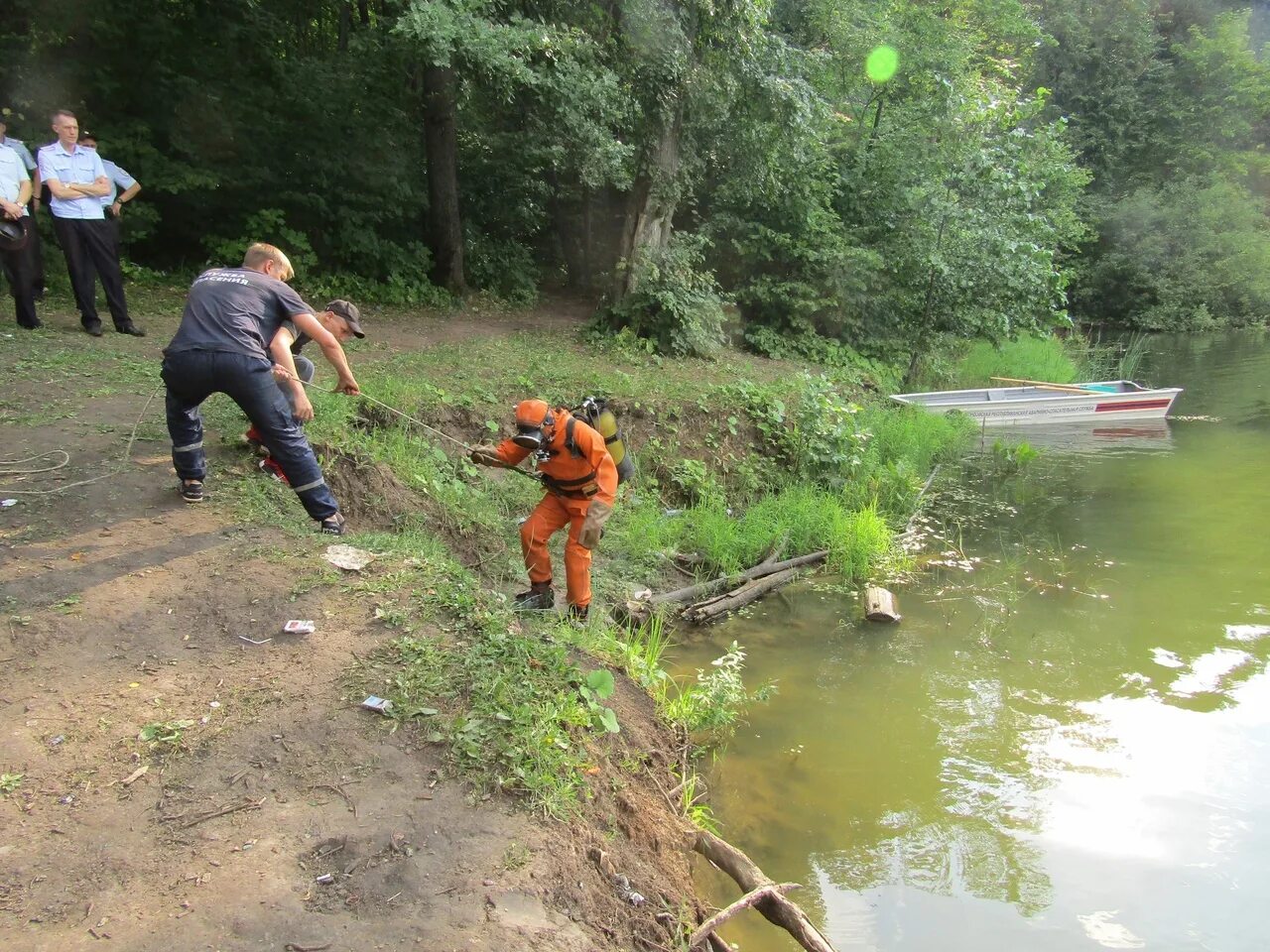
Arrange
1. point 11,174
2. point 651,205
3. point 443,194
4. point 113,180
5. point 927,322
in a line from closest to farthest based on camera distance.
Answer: point 11,174 → point 113,180 → point 651,205 → point 443,194 → point 927,322

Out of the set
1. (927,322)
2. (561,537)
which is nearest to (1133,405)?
(927,322)

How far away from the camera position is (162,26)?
12.1 metres

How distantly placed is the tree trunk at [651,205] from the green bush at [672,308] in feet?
0.91

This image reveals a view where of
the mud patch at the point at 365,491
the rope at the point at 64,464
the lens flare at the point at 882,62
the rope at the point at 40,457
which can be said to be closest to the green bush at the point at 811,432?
the mud patch at the point at 365,491

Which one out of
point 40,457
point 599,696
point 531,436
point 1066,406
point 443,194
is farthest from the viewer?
point 1066,406

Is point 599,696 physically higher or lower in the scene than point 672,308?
lower

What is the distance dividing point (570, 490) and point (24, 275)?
6350 millimetres

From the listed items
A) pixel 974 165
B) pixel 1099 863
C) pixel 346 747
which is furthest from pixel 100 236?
pixel 974 165

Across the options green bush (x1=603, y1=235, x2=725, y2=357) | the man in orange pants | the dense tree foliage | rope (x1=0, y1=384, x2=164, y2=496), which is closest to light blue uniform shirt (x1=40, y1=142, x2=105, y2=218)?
rope (x1=0, y1=384, x2=164, y2=496)

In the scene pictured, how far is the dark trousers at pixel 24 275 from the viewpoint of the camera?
306 inches

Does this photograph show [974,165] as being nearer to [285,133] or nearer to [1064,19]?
[285,133]

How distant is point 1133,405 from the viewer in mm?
14375

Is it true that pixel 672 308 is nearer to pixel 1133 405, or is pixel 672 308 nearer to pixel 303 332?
pixel 303 332

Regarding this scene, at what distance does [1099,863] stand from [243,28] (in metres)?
15.0
